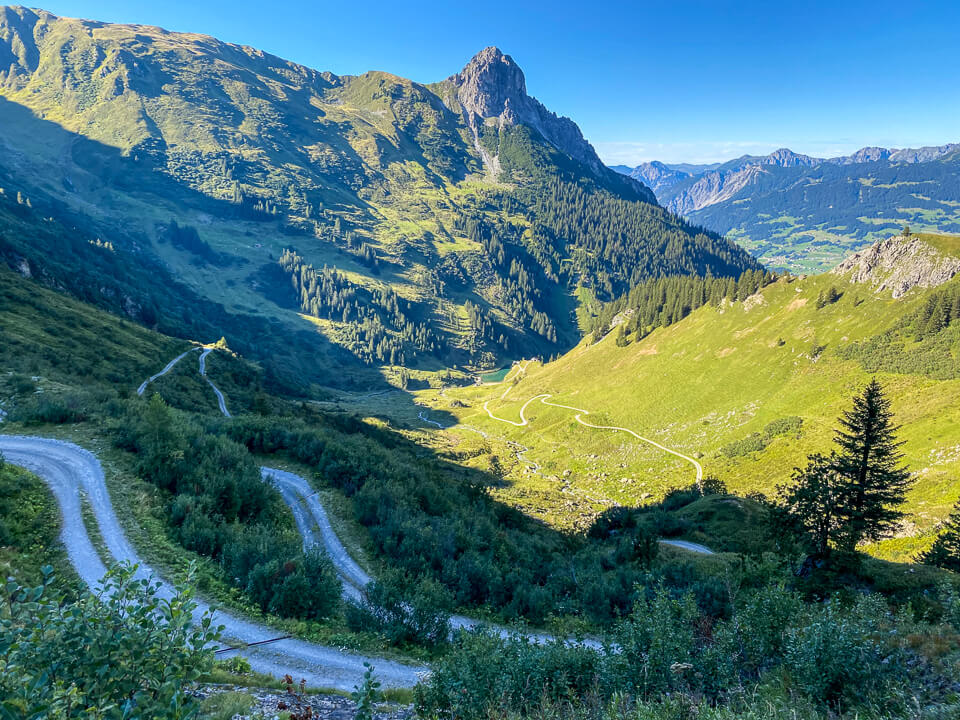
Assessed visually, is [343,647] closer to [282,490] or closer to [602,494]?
[282,490]

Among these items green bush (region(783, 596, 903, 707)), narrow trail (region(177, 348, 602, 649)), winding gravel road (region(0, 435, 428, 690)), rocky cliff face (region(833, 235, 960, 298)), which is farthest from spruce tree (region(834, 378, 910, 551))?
rocky cliff face (region(833, 235, 960, 298))

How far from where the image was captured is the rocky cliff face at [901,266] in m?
78.0

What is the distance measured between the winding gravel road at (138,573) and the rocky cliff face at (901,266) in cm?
10672

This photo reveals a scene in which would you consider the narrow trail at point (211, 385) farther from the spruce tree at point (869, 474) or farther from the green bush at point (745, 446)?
the green bush at point (745, 446)

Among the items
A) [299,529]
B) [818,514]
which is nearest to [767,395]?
[818,514]

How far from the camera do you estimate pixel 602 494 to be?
75.2 metres

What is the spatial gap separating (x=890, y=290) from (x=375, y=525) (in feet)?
342

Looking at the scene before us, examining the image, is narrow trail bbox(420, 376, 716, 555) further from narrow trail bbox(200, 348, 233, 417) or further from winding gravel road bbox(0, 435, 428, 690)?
narrow trail bbox(200, 348, 233, 417)

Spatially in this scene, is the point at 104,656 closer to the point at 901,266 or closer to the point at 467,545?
the point at 467,545

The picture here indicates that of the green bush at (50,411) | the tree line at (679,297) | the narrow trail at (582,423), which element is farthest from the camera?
the tree line at (679,297)

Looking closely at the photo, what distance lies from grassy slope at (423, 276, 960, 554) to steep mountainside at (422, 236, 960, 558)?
27 cm

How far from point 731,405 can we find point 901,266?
40674mm

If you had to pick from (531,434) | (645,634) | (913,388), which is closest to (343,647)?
(645,634)

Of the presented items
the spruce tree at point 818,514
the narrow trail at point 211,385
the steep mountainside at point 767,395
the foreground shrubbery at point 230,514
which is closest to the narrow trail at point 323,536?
the foreground shrubbery at point 230,514
